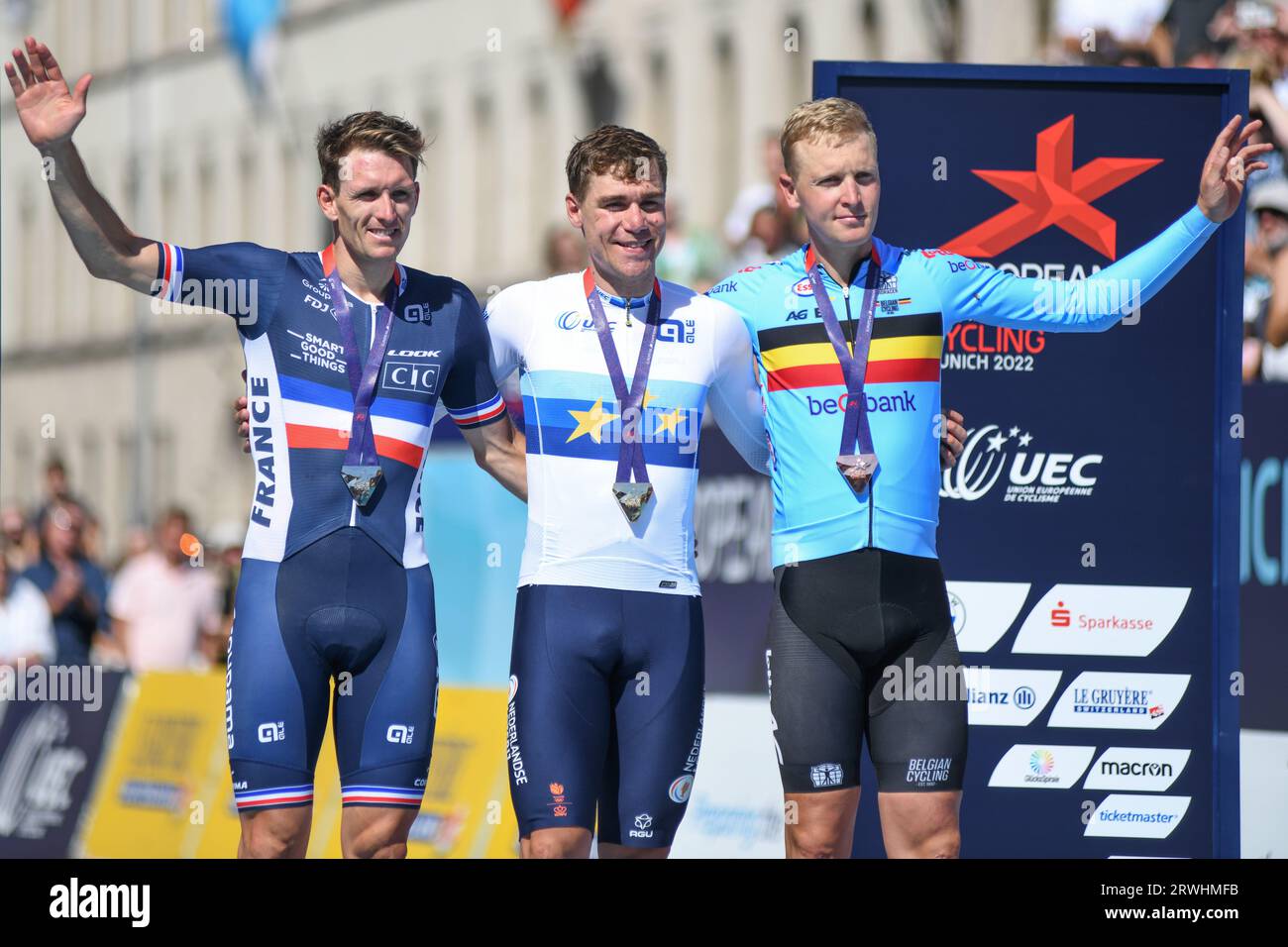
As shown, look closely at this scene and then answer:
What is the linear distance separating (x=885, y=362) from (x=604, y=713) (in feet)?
4.23

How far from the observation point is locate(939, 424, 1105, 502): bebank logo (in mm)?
6609

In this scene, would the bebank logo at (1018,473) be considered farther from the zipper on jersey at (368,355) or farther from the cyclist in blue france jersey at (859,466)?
the zipper on jersey at (368,355)

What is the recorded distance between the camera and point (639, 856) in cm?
552

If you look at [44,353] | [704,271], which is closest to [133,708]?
[704,271]

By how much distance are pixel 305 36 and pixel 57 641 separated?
24338 mm

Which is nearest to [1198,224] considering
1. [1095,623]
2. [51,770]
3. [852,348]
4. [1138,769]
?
[852,348]

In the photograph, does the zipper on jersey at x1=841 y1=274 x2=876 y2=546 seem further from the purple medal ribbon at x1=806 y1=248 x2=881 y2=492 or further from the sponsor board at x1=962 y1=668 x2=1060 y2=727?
the sponsor board at x1=962 y1=668 x2=1060 y2=727

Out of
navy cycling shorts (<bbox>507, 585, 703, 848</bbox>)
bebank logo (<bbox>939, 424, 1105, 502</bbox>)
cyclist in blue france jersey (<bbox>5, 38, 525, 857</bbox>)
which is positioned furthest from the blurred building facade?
navy cycling shorts (<bbox>507, 585, 703, 848</bbox>)

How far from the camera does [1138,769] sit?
662 centimetres

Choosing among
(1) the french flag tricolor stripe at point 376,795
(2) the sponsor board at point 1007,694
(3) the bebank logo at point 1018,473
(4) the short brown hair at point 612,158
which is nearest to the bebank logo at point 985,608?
(2) the sponsor board at point 1007,694

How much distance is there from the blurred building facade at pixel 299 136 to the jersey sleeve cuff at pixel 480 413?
13729mm

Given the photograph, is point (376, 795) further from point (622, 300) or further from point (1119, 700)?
point (1119, 700)

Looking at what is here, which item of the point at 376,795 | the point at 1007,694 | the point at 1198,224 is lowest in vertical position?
the point at 376,795

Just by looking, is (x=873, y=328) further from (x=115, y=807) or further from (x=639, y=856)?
(x=115, y=807)
